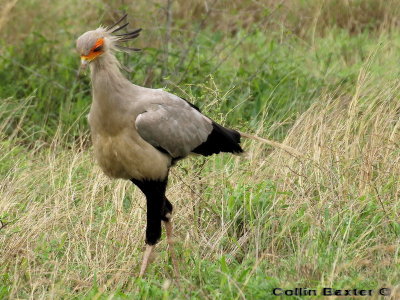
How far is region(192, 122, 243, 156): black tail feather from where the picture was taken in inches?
195

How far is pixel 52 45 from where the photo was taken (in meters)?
8.25

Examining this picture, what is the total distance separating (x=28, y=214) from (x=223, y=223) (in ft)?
4.17

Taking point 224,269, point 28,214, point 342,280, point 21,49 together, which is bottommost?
point 21,49

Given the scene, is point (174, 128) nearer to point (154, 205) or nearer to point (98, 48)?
point (154, 205)

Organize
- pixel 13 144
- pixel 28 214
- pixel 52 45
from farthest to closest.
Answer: pixel 52 45 < pixel 13 144 < pixel 28 214

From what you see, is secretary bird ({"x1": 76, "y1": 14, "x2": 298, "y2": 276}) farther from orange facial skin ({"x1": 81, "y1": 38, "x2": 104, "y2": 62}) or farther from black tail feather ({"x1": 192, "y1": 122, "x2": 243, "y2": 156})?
black tail feather ({"x1": 192, "y1": 122, "x2": 243, "y2": 156})

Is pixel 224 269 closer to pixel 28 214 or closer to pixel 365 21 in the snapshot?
pixel 28 214

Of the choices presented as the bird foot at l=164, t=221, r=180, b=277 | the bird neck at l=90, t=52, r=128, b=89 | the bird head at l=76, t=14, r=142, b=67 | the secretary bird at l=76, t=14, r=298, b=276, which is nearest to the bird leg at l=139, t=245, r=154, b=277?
the secretary bird at l=76, t=14, r=298, b=276

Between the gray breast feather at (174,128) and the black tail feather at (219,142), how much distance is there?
0.17 feet

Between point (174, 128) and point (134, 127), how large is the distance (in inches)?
12.3

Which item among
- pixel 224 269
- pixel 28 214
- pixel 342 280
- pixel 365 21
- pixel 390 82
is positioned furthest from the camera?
pixel 365 21

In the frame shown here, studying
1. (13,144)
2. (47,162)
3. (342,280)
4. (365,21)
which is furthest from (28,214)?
(365,21)

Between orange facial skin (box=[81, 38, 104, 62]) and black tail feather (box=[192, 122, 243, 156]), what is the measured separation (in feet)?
2.94

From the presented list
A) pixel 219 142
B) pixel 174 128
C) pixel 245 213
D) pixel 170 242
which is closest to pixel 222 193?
pixel 245 213
